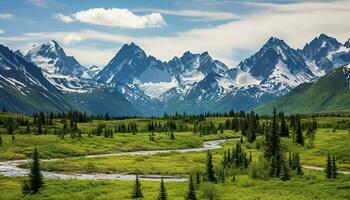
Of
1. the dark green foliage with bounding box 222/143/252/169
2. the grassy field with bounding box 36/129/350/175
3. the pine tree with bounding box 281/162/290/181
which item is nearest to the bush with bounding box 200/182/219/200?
the pine tree with bounding box 281/162/290/181

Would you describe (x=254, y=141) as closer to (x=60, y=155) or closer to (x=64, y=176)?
(x=60, y=155)

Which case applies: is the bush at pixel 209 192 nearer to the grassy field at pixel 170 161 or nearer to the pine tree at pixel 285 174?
the pine tree at pixel 285 174

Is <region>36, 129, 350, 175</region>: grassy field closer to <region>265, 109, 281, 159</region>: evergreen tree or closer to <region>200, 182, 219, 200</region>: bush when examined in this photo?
<region>265, 109, 281, 159</region>: evergreen tree

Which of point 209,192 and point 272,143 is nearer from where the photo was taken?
point 209,192

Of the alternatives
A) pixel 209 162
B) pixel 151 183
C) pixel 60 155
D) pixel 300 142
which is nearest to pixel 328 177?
pixel 209 162

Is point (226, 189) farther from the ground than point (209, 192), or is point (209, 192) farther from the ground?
point (209, 192)

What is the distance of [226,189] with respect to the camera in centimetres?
9612

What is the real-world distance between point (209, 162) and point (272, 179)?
40.8ft

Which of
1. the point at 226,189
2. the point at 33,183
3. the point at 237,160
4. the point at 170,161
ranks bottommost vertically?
the point at 170,161

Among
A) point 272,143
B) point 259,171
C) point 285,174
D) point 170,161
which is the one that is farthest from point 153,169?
point 285,174

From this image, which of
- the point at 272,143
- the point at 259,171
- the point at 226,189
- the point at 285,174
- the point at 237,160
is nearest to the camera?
the point at 226,189

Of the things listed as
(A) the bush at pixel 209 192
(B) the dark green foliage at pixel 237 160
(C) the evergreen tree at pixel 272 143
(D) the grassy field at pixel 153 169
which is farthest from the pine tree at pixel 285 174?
(C) the evergreen tree at pixel 272 143

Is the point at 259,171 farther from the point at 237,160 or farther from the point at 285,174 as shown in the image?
the point at 237,160

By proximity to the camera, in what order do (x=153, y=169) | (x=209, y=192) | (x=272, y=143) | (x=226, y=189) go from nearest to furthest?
(x=209, y=192)
(x=226, y=189)
(x=272, y=143)
(x=153, y=169)
